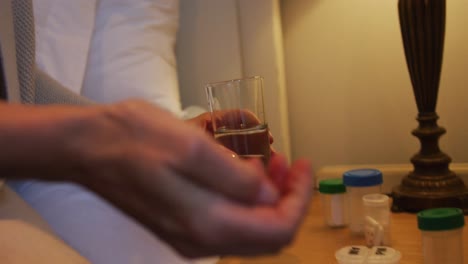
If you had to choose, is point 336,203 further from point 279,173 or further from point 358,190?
point 279,173

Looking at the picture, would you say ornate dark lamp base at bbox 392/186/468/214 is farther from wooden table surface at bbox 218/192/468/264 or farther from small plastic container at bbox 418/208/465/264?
small plastic container at bbox 418/208/465/264

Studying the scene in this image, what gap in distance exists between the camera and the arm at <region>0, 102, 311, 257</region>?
0.23 meters

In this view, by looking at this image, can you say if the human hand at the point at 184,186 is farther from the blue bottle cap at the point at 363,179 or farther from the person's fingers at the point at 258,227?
the blue bottle cap at the point at 363,179

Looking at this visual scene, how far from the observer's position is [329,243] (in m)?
0.86

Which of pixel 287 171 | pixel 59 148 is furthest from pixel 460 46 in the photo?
pixel 59 148

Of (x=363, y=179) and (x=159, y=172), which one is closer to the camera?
(x=159, y=172)

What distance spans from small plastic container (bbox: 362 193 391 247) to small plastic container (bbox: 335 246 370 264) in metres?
0.04

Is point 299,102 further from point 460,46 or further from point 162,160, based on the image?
point 162,160

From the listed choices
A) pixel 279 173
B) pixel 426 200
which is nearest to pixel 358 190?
pixel 426 200

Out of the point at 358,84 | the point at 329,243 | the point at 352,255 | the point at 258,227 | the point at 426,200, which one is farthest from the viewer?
the point at 358,84

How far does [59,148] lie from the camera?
0.78ft

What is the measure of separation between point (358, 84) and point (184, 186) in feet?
3.65

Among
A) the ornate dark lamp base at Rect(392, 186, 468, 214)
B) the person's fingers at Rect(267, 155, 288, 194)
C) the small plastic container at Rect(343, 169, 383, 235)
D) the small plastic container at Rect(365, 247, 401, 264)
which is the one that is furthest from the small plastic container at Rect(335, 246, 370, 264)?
the person's fingers at Rect(267, 155, 288, 194)

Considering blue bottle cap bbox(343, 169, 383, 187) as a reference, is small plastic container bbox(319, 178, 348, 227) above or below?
below
